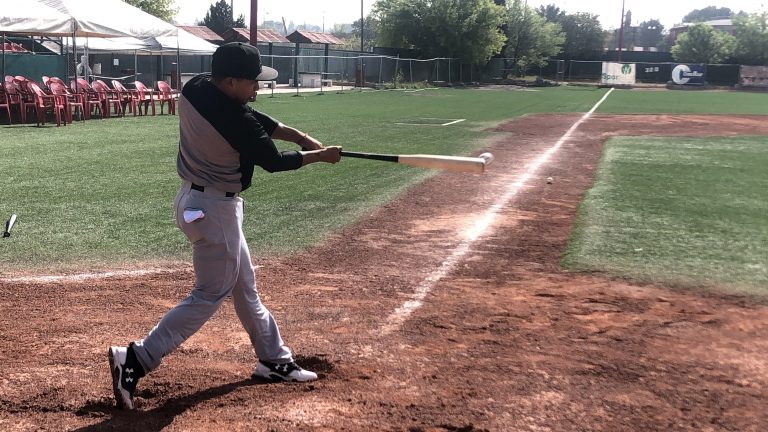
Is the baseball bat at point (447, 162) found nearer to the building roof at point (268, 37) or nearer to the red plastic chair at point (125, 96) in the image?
the red plastic chair at point (125, 96)

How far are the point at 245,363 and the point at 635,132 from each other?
19825mm

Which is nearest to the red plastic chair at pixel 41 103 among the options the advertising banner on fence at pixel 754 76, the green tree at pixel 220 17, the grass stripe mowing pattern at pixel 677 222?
the grass stripe mowing pattern at pixel 677 222

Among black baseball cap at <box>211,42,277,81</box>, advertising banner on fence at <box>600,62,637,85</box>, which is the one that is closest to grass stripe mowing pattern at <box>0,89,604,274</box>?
black baseball cap at <box>211,42,277,81</box>

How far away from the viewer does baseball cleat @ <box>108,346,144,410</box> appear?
13.6ft

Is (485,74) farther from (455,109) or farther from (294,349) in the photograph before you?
(294,349)

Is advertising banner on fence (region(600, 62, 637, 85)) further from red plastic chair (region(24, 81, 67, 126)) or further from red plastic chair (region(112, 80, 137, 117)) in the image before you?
red plastic chair (region(24, 81, 67, 126))

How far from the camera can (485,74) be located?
7119 centimetres

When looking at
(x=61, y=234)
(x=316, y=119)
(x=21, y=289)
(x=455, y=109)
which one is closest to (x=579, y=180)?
(x=61, y=234)

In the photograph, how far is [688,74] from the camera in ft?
221

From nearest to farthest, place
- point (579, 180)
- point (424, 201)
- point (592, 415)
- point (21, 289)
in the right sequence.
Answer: point (592, 415)
point (21, 289)
point (424, 201)
point (579, 180)

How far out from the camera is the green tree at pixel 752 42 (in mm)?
75438

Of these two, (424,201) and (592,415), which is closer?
(592,415)

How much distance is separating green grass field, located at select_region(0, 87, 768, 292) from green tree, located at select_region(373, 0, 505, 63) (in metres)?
45.3

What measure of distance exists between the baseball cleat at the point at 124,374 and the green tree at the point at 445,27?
63.0 m
